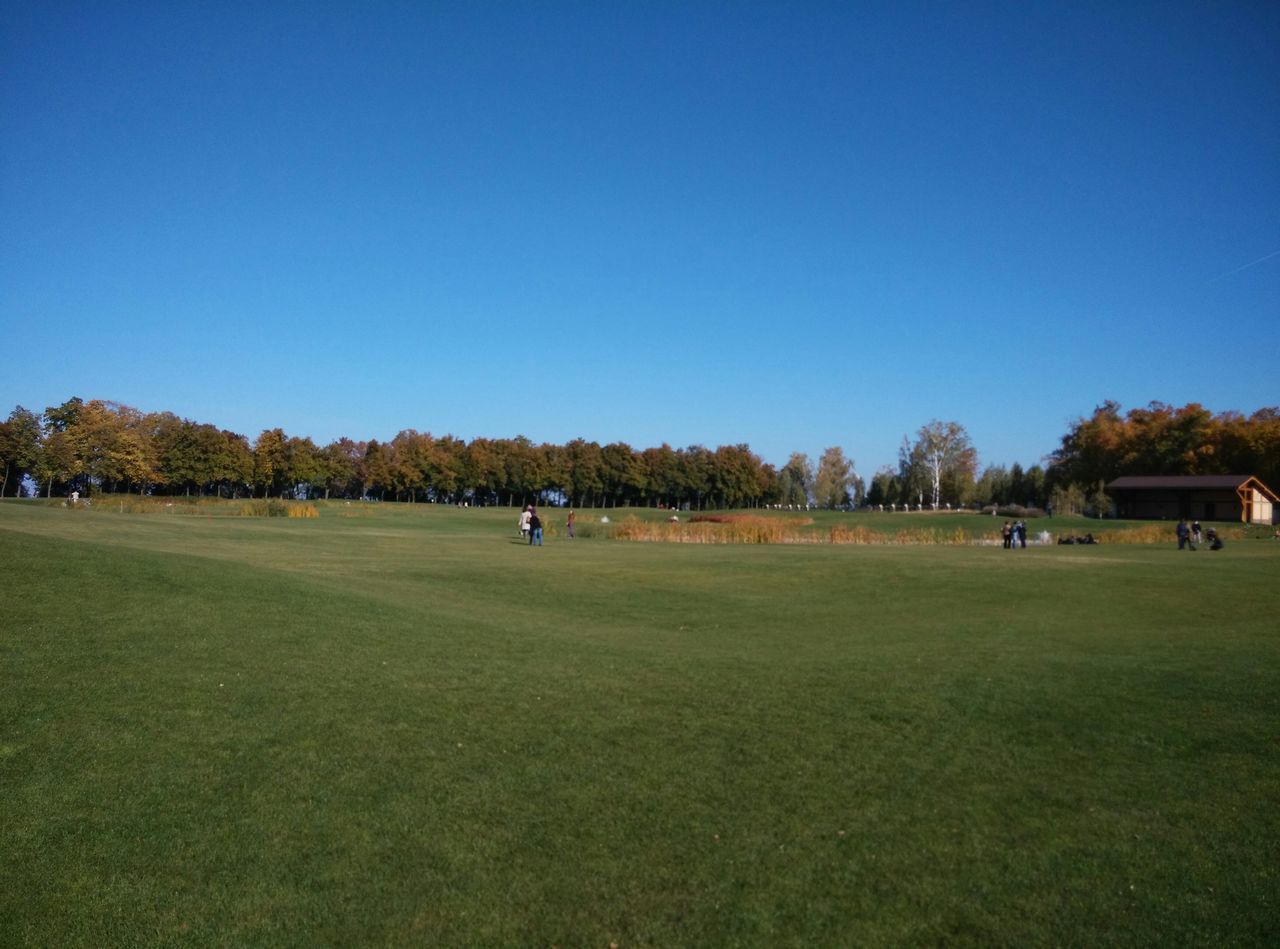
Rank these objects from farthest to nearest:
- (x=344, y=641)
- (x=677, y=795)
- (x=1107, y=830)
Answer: (x=344, y=641), (x=677, y=795), (x=1107, y=830)

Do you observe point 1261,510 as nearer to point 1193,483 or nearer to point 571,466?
point 1193,483

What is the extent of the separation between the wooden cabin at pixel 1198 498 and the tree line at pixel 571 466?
3.54 metres

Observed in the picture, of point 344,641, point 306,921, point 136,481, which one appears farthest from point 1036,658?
point 136,481

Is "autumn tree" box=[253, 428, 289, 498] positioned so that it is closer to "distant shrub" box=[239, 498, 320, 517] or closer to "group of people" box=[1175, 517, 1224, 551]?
"distant shrub" box=[239, 498, 320, 517]

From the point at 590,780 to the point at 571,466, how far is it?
11938 centimetres

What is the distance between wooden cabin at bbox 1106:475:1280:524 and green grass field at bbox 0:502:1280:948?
82369mm

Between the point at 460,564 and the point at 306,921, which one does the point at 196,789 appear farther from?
the point at 460,564

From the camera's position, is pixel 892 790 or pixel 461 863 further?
pixel 892 790

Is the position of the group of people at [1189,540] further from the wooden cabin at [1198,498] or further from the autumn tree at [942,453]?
the autumn tree at [942,453]

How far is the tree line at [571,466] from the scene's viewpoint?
9725 cm

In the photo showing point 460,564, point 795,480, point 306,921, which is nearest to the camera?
point 306,921

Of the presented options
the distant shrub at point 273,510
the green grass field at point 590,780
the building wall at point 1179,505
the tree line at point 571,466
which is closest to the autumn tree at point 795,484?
the tree line at point 571,466

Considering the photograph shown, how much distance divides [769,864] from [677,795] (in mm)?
1516

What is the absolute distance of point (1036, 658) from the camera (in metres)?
15.9
